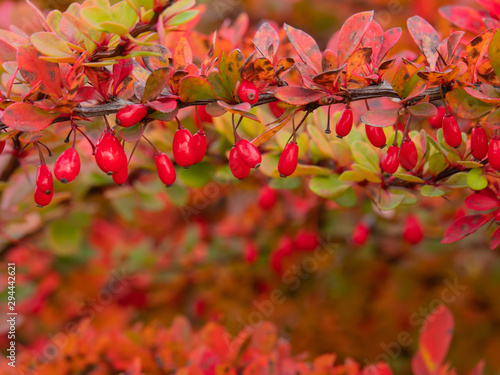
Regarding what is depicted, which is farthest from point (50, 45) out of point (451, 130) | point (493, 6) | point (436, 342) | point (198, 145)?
point (436, 342)

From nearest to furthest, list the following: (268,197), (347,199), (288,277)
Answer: (347,199) < (268,197) < (288,277)

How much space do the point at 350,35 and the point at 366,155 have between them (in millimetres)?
253

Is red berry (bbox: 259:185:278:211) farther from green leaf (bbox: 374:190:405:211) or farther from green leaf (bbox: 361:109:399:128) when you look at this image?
green leaf (bbox: 361:109:399:128)

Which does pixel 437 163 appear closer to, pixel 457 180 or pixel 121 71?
pixel 457 180

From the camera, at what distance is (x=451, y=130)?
74 centimetres

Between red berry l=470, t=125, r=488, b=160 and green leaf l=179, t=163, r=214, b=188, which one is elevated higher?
red berry l=470, t=125, r=488, b=160

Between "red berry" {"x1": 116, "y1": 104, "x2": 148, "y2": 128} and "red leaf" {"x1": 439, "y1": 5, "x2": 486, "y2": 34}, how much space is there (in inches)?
26.6

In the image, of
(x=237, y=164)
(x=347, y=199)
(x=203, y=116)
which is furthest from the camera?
(x=203, y=116)

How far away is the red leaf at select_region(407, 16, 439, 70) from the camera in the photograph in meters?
0.76

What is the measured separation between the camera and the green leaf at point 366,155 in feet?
2.93

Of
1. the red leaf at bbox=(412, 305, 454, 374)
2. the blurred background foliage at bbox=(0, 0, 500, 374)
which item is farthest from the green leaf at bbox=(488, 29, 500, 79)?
the blurred background foliage at bbox=(0, 0, 500, 374)

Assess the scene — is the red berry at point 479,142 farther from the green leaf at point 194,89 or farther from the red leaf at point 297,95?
the green leaf at point 194,89

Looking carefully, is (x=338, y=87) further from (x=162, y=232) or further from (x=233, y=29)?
(x=162, y=232)

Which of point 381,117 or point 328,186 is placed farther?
point 328,186
